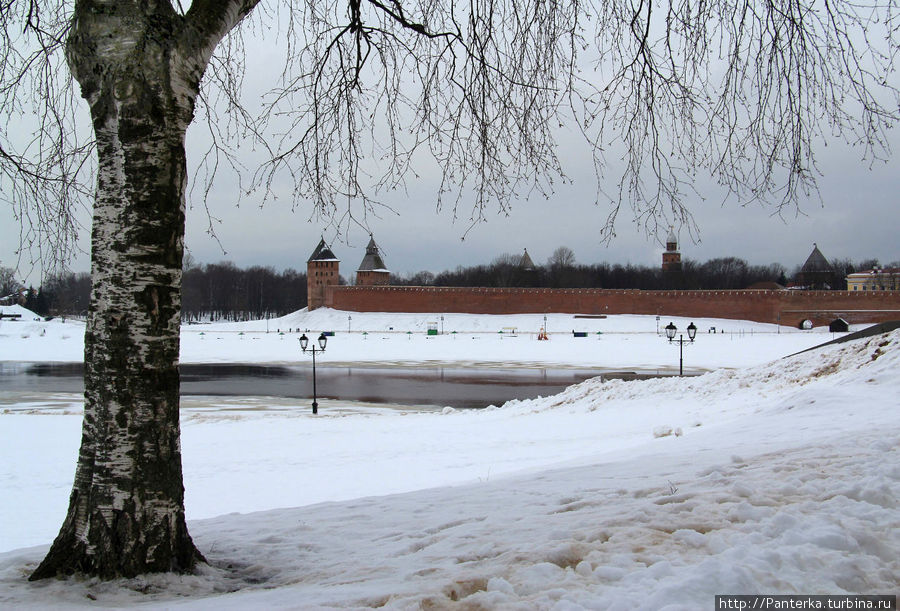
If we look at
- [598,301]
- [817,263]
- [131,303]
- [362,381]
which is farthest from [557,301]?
[131,303]

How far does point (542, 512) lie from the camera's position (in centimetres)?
354

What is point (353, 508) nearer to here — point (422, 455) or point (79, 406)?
point (422, 455)

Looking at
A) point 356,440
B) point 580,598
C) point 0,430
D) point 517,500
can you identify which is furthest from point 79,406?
point 580,598

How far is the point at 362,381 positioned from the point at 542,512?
22745mm

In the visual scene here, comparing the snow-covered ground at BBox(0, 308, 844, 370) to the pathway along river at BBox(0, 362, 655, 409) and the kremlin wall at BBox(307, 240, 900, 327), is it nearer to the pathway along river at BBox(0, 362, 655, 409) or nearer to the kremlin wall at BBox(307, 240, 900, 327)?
the kremlin wall at BBox(307, 240, 900, 327)

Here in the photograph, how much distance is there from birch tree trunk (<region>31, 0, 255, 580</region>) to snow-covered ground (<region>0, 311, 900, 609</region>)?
20 cm

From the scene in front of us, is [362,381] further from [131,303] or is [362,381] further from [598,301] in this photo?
[598,301]

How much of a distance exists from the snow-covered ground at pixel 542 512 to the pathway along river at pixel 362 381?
9.56 meters

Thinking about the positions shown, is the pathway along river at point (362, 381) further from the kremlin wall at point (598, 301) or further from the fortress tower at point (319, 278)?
the fortress tower at point (319, 278)

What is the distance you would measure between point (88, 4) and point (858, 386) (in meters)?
6.98

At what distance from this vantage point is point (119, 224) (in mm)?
3059

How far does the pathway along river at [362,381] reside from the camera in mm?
20995

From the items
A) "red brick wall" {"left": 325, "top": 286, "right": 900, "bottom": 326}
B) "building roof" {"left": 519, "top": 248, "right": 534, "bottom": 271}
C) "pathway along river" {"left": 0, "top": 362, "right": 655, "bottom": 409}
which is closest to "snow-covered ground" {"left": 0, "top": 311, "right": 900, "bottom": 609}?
"pathway along river" {"left": 0, "top": 362, "right": 655, "bottom": 409}

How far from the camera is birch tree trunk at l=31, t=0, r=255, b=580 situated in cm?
300
